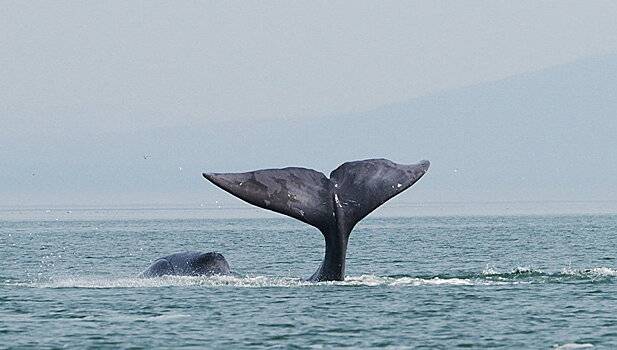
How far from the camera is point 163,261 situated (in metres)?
29.6

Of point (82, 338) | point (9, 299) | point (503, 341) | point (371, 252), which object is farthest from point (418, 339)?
point (371, 252)

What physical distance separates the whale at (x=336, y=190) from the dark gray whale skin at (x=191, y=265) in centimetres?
648

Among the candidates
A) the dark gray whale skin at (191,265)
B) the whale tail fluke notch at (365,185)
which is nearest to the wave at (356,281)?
the dark gray whale skin at (191,265)

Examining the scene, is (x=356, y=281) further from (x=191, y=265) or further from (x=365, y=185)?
(x=365, y=185)

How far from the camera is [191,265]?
2930 centimetres

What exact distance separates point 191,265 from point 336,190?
286 inches

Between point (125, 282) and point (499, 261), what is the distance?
1836 centimetres

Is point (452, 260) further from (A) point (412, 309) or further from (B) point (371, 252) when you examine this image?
(A) point (412, 309)

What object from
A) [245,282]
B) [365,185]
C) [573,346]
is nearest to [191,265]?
[245,282]

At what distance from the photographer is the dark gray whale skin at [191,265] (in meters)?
29.2

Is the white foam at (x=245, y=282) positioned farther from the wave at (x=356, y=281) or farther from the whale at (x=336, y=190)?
the whale at (x=336, y=190)

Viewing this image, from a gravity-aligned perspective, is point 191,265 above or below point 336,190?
below

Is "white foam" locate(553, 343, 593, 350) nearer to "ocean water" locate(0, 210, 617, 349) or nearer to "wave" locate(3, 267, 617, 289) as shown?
"ocean water" locate(0, 210, 617, 349)

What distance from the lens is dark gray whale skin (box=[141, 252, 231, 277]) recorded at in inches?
1150
